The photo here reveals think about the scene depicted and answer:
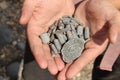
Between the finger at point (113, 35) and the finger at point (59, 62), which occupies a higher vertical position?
the finger at point (113, 35)

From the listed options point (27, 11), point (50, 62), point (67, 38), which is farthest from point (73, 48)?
point (27, 11)

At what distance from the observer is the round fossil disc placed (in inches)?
69.4

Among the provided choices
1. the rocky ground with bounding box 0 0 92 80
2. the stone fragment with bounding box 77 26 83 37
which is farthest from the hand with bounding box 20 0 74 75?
the rocky ground with bounding box 0 0 92 80

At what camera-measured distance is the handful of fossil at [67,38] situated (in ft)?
5.82

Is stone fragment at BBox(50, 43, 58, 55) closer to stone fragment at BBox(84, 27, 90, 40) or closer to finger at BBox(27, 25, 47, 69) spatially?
finger at BBox(27, 25, 47, 69)

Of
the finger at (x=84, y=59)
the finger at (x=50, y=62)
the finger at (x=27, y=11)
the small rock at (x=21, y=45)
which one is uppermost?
the finger at (x=27, y=11)

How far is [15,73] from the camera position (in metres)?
2.45

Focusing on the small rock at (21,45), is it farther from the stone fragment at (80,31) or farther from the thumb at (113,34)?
the thumb at (113,34)

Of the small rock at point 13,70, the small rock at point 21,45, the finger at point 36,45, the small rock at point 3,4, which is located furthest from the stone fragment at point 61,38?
the small rock at point 3,4

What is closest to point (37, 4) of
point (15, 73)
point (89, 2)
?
point (89, 2)

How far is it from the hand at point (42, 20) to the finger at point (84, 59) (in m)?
0.07

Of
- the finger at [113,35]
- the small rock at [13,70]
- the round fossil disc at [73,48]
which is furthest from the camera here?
the small rock at [13,70]

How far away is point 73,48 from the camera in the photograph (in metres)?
1.82

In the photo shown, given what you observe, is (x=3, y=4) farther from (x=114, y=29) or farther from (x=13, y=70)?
(x=114, y=29)
